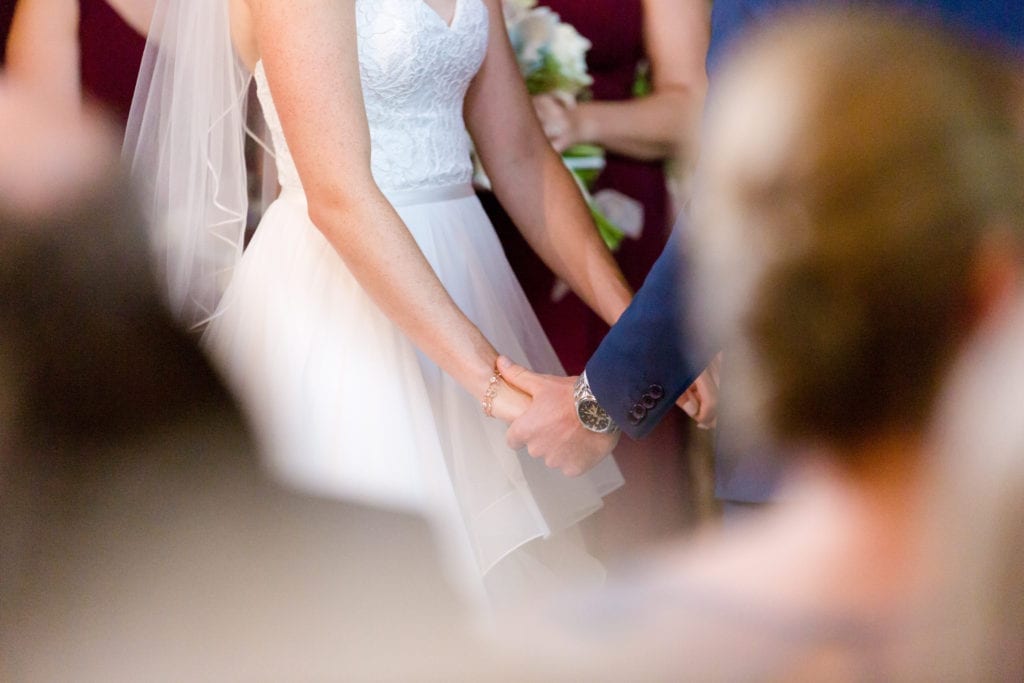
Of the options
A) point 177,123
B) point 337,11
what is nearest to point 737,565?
point 337,11

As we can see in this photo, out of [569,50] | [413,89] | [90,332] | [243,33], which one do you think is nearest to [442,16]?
[413,89]

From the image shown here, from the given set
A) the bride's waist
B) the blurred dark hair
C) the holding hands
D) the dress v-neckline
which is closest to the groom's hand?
the holding hands

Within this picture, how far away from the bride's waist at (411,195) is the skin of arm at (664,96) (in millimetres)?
283

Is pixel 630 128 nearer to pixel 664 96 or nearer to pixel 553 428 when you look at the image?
pixel 664 96

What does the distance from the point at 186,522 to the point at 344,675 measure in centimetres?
15

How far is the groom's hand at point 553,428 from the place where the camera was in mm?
948

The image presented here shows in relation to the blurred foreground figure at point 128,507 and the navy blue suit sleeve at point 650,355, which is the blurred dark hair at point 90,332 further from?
the navy blue suit sleeve at point 650,355

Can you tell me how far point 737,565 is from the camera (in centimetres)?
48

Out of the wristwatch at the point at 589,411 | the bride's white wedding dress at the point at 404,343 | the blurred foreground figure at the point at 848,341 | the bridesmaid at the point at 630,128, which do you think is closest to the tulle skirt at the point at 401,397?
the bride's white wedding dress at the point at 404,343

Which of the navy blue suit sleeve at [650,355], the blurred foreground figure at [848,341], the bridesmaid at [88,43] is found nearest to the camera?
the blurred foreground figure at [848,341]

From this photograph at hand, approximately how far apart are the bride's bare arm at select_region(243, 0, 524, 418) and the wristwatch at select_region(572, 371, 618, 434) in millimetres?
67

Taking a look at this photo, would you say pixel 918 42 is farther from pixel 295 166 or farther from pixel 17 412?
pixel 295 166

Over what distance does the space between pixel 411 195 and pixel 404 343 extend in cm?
14

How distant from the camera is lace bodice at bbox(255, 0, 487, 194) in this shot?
0.94 metres
